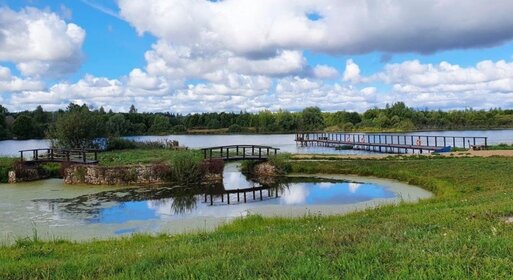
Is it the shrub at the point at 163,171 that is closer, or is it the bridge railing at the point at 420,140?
the shrub at the point at 163,171

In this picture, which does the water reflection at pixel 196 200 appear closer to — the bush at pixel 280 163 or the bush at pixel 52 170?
the bush at pixel 280 163

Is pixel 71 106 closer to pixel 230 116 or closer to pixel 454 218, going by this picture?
pixel 454 218

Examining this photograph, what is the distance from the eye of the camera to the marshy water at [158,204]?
50.2ft

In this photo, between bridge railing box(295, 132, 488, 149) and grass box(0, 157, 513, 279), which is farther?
bridge railing box(295, 132, 488, 149)

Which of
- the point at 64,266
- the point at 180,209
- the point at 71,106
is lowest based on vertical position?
the point at 180,209

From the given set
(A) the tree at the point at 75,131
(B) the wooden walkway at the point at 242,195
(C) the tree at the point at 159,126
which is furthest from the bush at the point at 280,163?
(C) the tree at the point at 159,126

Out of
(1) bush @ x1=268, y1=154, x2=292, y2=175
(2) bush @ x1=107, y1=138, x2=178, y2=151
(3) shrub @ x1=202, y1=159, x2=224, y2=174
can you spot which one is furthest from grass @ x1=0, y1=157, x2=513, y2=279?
(2) bush @ x1=107, y1=138, x2=178, y2=151

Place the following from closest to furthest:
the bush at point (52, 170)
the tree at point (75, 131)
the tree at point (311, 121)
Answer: the bush at point (52, 170), the tree at point (75, 131), the tree at point (311, 121)

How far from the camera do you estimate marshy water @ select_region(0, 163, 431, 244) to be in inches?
603

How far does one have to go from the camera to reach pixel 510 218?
8.18m

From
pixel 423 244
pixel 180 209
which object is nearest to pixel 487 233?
pixel 423 244

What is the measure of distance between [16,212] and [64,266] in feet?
46.2

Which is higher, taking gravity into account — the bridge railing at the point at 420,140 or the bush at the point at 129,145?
the bush at the point at 129,145

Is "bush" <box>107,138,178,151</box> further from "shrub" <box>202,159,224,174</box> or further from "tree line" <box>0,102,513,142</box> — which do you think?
"tree line" <box>0,102,513,142</box>
